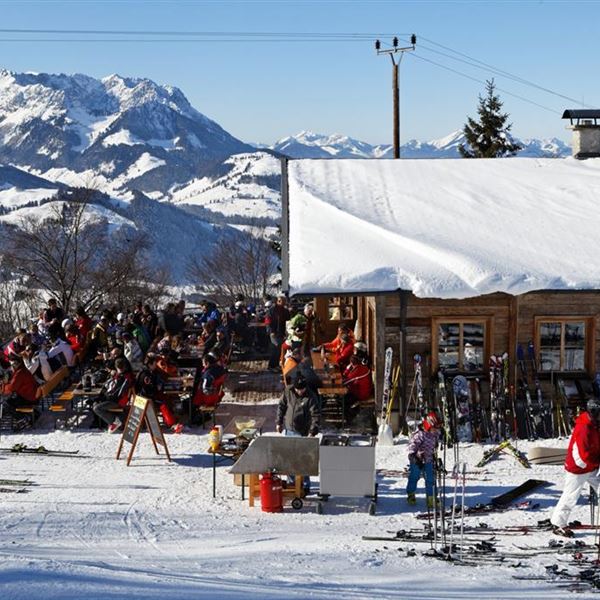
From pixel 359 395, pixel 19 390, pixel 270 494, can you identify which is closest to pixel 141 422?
pixel 270 494

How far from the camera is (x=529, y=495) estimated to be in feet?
37.6

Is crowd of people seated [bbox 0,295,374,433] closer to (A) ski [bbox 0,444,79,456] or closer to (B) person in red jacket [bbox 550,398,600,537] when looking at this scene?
(A) ski [bbox 0,444,79,456]

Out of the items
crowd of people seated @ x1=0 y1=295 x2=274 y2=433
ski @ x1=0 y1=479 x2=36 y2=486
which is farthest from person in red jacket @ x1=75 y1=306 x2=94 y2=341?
ski @ x1=0 y1=479 x2=36 y2=486

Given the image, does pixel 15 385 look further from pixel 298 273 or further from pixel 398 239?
pixel 398 239

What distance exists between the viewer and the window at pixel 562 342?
15.0 metres

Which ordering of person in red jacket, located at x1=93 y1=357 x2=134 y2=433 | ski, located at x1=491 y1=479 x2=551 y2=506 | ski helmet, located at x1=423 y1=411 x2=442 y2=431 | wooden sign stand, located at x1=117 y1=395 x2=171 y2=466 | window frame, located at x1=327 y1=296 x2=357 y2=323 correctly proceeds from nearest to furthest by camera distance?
ski helmet, located at x1=423 y1=411 x2=442 y2=431 < ski, located at x1=491 y1=479 x2=551 y2=506 < wooden sign stand, located at x1=117 y1=395 x2=171 y2=466 < person in red jacket, located at x1=93 y1=357 x2=134 y2=433 < window frame, located at x1=327 y1=296 x2=357 y2=323

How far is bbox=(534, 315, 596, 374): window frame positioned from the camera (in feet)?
48.9

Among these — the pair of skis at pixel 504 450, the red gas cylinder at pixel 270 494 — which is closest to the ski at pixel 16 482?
the red gas cylinder at pixel 270 494

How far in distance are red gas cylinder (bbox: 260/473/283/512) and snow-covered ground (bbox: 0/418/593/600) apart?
133mm

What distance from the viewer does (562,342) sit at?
15.0 metres

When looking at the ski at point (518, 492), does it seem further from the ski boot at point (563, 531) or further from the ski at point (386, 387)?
the ski at point (386, 387)

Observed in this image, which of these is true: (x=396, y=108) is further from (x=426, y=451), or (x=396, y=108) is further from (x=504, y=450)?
(x=426, y=451)

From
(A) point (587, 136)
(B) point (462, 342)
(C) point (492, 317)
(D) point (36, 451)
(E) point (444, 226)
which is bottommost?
(D) point (36, 451)

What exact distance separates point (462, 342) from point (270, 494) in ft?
17.0
